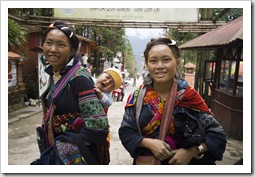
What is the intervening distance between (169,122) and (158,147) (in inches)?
6.2

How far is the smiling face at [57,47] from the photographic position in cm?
161

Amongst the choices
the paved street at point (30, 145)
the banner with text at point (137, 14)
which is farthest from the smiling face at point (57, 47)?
the banner with text at point (137, 14)

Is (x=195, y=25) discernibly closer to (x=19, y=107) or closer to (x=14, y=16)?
(x=14, y=16)

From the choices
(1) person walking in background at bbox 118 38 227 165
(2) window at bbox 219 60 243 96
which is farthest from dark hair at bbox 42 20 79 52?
(2) window at bbox 219 60 243 96

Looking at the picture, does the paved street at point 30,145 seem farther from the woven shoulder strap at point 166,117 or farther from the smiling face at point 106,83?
the woven shoulder strap at point 166,117

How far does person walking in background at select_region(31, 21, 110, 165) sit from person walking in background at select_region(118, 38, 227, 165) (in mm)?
205

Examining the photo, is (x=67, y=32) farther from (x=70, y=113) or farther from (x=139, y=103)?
(x=139, y=103)

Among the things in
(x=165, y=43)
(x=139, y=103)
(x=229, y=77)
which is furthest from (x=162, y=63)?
(x=229, y=77)

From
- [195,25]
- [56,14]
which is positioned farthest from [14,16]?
[195,25]

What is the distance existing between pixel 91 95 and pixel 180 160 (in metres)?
0.65

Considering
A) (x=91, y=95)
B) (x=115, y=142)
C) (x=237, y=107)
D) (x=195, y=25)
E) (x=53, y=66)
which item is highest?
(x=195, y=25)

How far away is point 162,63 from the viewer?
151 cm

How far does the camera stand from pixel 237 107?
5.61m

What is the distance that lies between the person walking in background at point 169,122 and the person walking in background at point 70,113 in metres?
0.20
